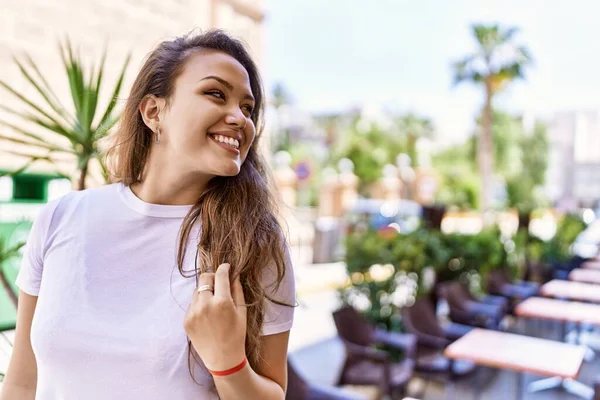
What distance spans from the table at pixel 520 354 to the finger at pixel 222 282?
3068mm

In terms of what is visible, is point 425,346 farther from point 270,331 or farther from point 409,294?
point 270,331

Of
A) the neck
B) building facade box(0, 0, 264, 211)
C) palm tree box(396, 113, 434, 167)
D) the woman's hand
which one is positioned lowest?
the woman's hand

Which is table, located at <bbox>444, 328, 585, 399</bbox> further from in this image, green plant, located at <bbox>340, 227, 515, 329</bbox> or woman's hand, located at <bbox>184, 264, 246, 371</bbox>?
woman's hand, located at <bbox>184, 264, 246, 371</bbox>

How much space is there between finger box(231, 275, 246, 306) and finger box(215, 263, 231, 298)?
0.04 feet

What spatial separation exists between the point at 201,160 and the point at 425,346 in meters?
3.99

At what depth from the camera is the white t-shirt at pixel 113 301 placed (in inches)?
38.5

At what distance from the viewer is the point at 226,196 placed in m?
1.11

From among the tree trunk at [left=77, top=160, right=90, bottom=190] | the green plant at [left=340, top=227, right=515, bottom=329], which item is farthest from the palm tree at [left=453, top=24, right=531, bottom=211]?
the tree trunk at [left=77, top=160, right=90, bottom=190]

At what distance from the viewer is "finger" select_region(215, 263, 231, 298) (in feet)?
3.01

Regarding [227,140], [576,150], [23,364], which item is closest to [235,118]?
[227,140]

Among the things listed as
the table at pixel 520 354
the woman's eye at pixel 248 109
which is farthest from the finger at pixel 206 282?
the table at pixel 520 354

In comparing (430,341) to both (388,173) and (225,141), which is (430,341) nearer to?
(225,141)

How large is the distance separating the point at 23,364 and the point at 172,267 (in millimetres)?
388

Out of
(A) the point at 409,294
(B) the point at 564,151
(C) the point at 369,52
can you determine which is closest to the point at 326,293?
(A) the point at 409,294
